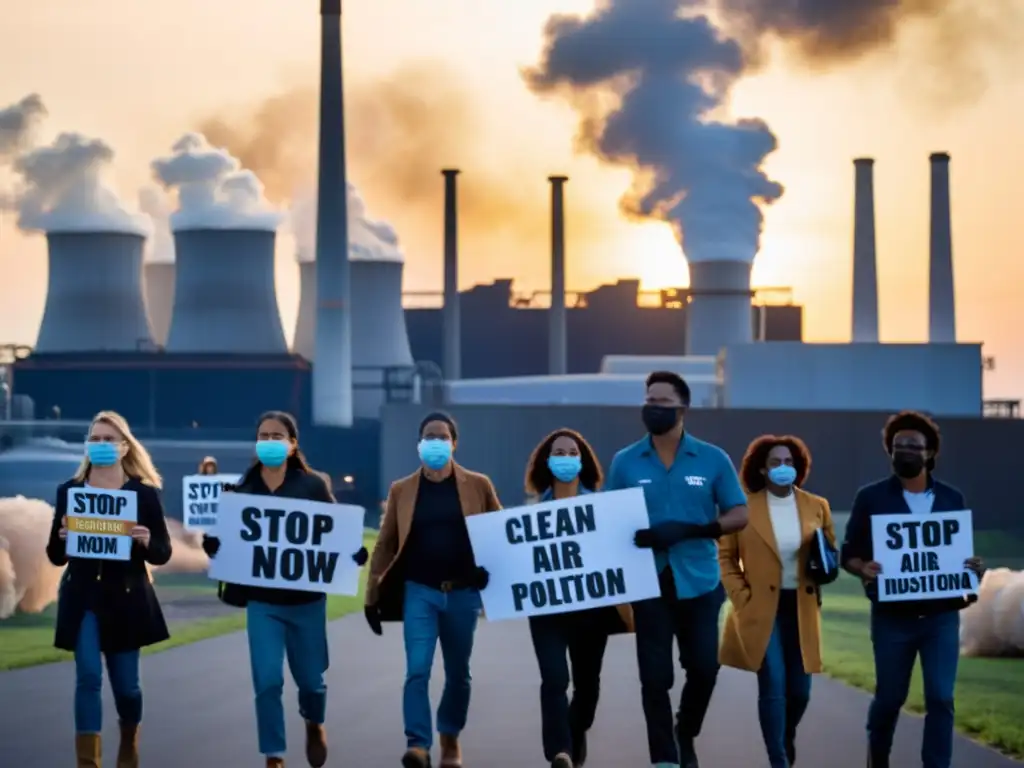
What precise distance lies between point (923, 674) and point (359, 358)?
6829cm

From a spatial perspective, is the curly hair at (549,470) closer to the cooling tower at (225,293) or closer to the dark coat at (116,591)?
the dark coat at (116,591)

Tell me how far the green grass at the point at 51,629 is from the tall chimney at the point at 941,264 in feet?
152

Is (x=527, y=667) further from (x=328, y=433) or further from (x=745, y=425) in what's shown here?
(x=328, y=433)

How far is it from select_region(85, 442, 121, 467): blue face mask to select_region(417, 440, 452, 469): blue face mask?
1.47 meters

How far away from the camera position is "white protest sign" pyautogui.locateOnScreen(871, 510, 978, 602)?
9094 millimetres

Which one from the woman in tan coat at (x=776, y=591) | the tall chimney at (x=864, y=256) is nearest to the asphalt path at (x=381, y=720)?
the woman in tan coat at (x=776, y=591)

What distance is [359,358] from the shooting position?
76.7 meters

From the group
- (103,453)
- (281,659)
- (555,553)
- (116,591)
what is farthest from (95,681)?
(555,553)

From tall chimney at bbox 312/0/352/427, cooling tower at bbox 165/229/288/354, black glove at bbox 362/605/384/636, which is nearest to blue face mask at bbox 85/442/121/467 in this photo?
black glove at bbox 362/605/384/636

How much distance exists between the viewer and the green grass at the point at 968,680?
38.3ft

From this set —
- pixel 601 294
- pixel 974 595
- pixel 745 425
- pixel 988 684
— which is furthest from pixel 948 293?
pixel 974 595

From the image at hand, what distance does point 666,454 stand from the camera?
935 cm

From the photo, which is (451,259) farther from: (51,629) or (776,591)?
(776,591)

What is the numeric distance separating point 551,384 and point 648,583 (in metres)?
57.0
